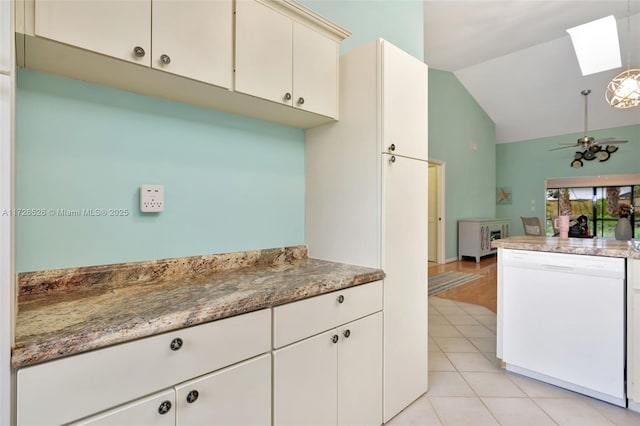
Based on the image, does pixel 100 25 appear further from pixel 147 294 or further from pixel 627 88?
pixel 627 88

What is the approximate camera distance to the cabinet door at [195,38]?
45.4 inches

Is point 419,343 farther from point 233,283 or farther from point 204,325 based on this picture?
point 204,325

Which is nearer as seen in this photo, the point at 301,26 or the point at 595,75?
the point at 301,26

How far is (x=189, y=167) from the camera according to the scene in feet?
4.94

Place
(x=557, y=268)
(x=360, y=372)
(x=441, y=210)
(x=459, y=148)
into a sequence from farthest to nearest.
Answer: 1. (x=459, y=148)
2. (x=441, y=210)
3. (x=557, y=268)
4. (x=360, y=372)

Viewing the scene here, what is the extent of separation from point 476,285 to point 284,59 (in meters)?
4.47

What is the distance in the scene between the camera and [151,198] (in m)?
1.38

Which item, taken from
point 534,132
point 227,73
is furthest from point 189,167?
point 534,132

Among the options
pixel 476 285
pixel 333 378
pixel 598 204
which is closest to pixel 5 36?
pixel 333 378

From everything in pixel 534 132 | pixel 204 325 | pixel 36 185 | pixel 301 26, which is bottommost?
pixel 204 325

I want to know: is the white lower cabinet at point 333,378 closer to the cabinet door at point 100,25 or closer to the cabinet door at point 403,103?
the cabinet door at point 403,103

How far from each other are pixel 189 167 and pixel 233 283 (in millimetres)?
609

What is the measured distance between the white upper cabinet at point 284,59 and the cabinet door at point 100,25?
1.19 feet

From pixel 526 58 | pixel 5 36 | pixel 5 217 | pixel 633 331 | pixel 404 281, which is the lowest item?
pixel 633 331
